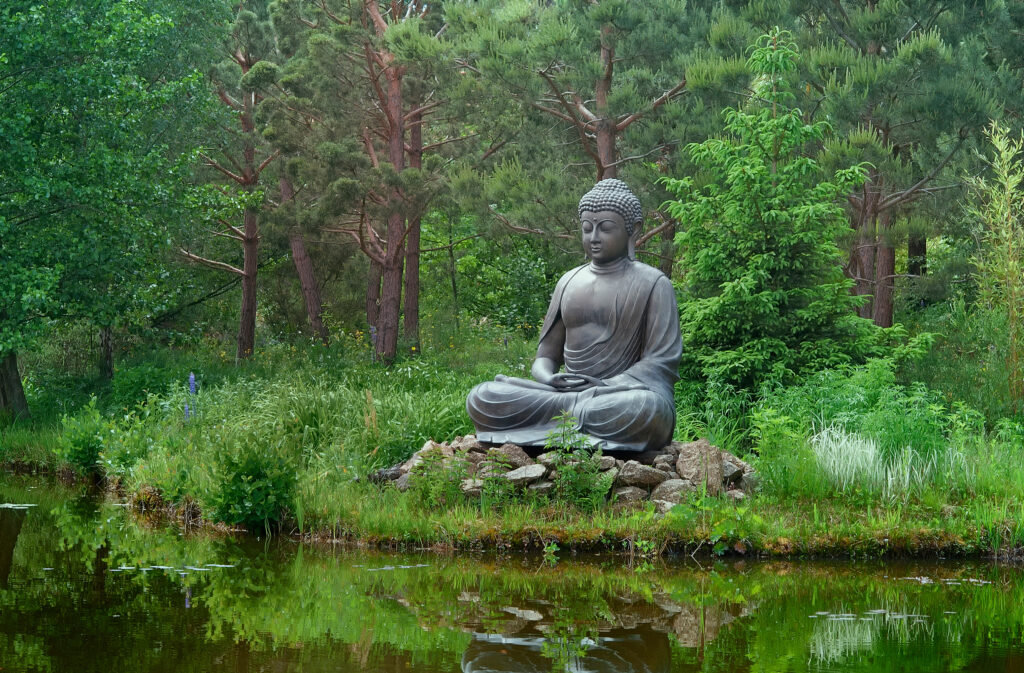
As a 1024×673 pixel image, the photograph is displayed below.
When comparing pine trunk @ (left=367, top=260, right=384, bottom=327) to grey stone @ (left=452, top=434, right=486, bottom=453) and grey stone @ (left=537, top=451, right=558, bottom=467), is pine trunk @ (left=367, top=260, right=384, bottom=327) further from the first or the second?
grey stone @ (left=537, top=451, right=558, bottom=467)

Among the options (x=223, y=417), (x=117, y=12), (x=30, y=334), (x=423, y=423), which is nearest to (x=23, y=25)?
(x=117, y=12)

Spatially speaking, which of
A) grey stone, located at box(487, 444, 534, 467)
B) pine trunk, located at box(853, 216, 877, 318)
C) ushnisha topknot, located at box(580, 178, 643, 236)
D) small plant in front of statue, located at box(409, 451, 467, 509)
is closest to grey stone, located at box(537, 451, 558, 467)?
grey stone, located at box(487, 444, 534, 467)

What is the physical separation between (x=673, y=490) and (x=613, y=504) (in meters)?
0.49

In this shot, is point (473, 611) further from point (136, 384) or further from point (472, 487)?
point (136, 384)

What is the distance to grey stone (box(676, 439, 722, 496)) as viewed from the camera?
353 inches

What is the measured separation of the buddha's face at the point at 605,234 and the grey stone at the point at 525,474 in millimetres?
2197

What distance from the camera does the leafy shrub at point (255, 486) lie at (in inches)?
365

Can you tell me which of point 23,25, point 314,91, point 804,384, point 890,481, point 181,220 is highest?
point 314,91

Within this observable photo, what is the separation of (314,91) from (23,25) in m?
6.00

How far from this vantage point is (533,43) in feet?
50.5

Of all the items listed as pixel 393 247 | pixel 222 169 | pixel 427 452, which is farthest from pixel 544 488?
pixel 222 169

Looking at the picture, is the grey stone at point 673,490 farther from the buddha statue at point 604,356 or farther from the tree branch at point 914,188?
the tree branch at point 914,188

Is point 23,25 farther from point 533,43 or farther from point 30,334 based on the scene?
point 533,43

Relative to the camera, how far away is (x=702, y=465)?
9.16m
